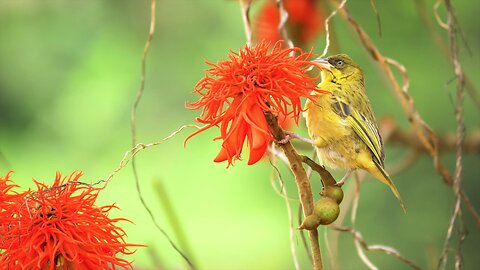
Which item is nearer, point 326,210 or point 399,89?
point 326,210

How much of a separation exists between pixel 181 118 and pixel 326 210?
97.2 inches

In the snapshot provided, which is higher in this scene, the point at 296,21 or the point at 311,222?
the point at 296,21

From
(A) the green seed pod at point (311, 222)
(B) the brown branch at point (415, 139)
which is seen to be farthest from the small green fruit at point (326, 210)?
(B) the brown branch at point (415, 139)

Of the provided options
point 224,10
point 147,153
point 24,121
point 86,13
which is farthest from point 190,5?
point 24,121

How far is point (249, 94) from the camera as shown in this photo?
3.87 ft

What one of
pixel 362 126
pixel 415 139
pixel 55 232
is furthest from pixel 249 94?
pixel 415 139

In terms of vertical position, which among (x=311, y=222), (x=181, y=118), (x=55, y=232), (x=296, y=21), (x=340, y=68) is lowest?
(x=311, y=222)

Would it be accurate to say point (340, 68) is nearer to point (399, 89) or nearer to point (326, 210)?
point (399, 89)

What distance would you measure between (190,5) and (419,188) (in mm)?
1075

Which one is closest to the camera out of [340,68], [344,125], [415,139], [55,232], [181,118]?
[55,232]

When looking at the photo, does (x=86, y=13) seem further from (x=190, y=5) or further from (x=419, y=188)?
(x=419, y=188)

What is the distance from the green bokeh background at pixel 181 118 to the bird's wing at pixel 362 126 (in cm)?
146

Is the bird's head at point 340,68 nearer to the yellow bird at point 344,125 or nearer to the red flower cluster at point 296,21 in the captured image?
the yellow bird at point 344,125

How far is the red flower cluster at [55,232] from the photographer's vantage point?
3.72 ft
